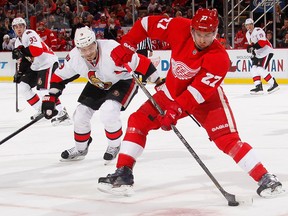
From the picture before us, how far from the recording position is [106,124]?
5062mm

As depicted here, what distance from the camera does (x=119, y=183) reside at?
13.0 feet

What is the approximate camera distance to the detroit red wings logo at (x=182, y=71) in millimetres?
3945

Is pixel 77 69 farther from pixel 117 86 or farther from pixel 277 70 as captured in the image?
pixel 277 70

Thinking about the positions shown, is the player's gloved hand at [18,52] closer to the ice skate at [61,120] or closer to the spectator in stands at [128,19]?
the ice skate at [61,120]

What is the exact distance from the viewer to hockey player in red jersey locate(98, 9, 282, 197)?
12.6ft

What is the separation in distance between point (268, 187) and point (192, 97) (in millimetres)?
634

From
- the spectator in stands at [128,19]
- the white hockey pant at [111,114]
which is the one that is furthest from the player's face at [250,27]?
the white hockey pant at [111,114]

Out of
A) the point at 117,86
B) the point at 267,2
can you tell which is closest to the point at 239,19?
the point at 267,2

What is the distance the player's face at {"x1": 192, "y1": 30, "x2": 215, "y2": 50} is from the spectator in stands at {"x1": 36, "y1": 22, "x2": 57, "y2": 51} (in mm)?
10346

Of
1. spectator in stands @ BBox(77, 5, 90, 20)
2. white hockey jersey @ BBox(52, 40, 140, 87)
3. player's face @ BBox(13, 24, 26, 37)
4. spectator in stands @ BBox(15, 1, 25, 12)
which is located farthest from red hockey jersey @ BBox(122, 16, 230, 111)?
spectator in stands @ BBox(15, 1, 25, 12)

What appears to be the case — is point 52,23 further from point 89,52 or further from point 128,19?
point 89,52

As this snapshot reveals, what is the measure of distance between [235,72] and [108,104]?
7936mm

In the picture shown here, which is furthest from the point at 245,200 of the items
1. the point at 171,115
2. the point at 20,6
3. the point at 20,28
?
the point at 20,6

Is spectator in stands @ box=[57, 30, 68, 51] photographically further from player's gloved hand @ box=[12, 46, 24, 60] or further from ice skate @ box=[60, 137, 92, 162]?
ice skate @ box=[60, 137, 92, 162]
